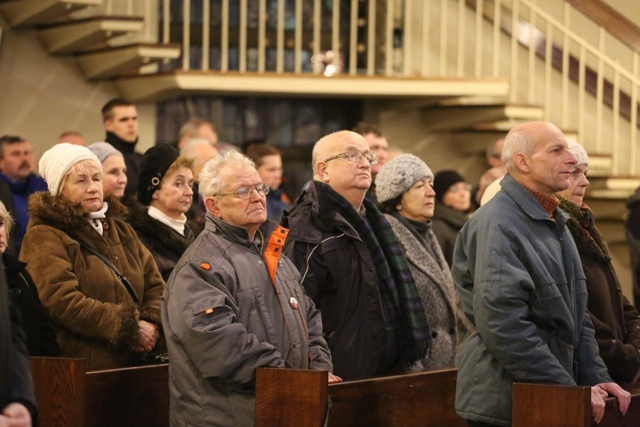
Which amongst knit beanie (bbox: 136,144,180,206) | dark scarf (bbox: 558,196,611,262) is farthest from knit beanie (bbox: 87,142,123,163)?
dark scarf (bbox: 558,196,611,262)

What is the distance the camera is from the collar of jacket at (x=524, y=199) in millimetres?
3547

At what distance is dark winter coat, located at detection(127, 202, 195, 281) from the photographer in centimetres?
463

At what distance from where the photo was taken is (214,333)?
11.1 ft

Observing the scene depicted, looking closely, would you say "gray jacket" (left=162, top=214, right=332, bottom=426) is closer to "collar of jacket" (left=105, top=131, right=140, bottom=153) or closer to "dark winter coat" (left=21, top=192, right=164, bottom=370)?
"dark winter coat" (left=21, top=192, right=164, bottom=370)

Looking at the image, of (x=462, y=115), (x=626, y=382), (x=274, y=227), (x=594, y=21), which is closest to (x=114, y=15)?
(x=462, y=115)

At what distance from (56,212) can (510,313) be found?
5.26 ft

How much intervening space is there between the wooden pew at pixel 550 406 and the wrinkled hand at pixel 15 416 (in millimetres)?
1404

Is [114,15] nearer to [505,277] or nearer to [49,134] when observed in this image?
[49,134]

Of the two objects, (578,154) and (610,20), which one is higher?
(610,20)

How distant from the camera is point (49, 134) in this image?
7895mm

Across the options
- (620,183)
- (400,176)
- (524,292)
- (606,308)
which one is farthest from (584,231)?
(620,183)

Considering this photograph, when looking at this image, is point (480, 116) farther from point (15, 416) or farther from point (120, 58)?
point (15, 416)

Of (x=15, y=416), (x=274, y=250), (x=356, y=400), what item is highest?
(x=274, y=250)

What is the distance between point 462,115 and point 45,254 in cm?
503
